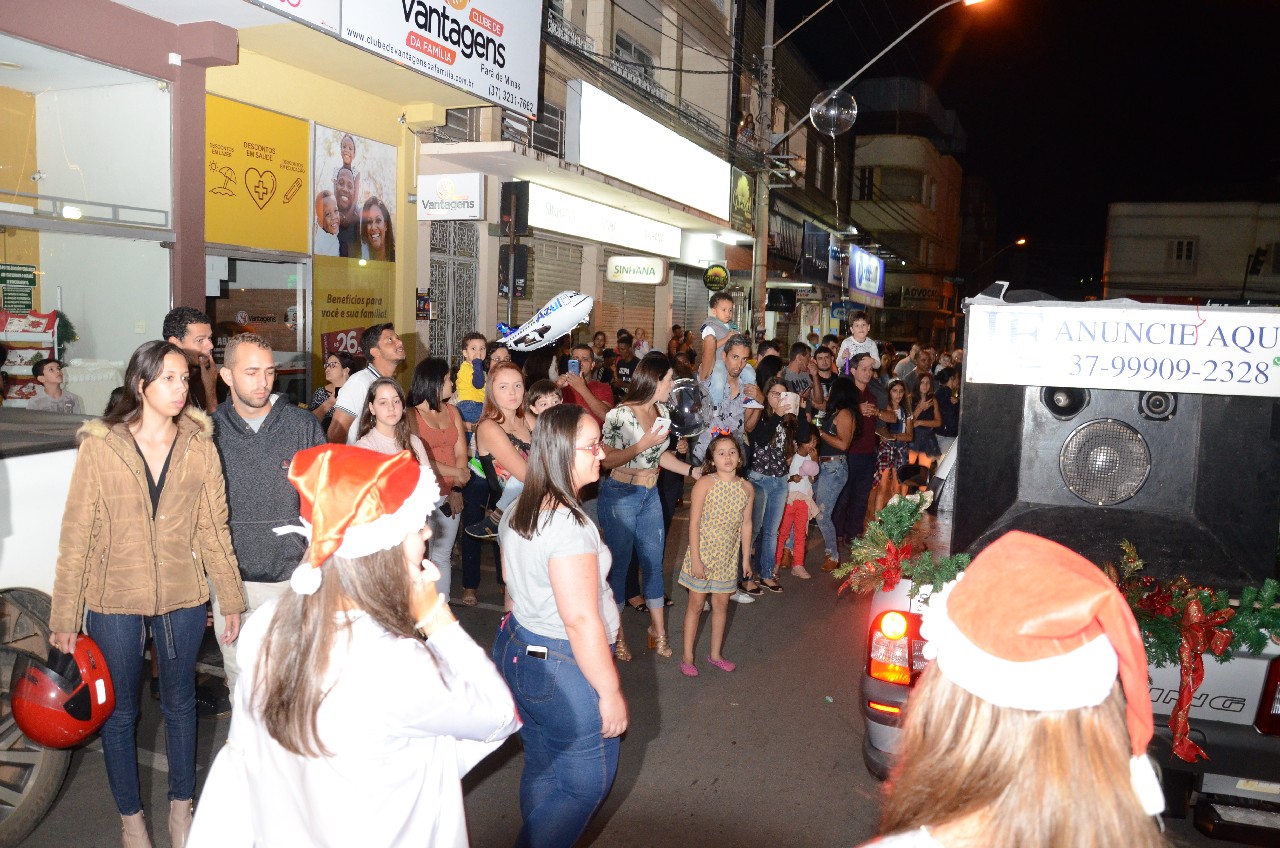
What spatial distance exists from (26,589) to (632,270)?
50.3 feet

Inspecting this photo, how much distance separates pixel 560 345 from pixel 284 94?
179 inches

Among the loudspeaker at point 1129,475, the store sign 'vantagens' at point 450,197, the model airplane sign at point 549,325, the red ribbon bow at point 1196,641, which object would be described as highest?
the store sign 'vantagens' at point 450,197

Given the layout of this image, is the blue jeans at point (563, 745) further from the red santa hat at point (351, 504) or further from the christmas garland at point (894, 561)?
the christmas garland at point (894, 561)

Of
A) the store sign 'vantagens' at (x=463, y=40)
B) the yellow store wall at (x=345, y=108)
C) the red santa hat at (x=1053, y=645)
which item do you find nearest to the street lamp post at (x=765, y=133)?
the store sign 'vantagens' at (x=463, y=40)

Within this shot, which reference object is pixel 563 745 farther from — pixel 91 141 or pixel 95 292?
pixel 91 141

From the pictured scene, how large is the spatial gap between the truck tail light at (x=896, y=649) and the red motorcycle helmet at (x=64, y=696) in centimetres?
302

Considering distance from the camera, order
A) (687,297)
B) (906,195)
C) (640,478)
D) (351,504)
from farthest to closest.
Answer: (906,195) → (687,297) → (640,478) → (351,504)

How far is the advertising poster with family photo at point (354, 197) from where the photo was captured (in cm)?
1085

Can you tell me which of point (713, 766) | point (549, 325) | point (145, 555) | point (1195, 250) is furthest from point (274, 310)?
point (1195, 250)

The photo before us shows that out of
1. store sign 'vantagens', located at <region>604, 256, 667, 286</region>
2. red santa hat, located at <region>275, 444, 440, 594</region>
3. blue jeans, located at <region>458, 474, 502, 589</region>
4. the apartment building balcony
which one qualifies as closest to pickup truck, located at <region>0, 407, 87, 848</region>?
red santa hat, located at <region>275, 444, 440, 594</region>

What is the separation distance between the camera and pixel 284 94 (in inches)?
399

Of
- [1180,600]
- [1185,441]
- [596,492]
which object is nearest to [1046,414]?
[1185,441]

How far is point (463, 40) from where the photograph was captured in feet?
35.7

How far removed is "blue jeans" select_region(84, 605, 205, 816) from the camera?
354cm
